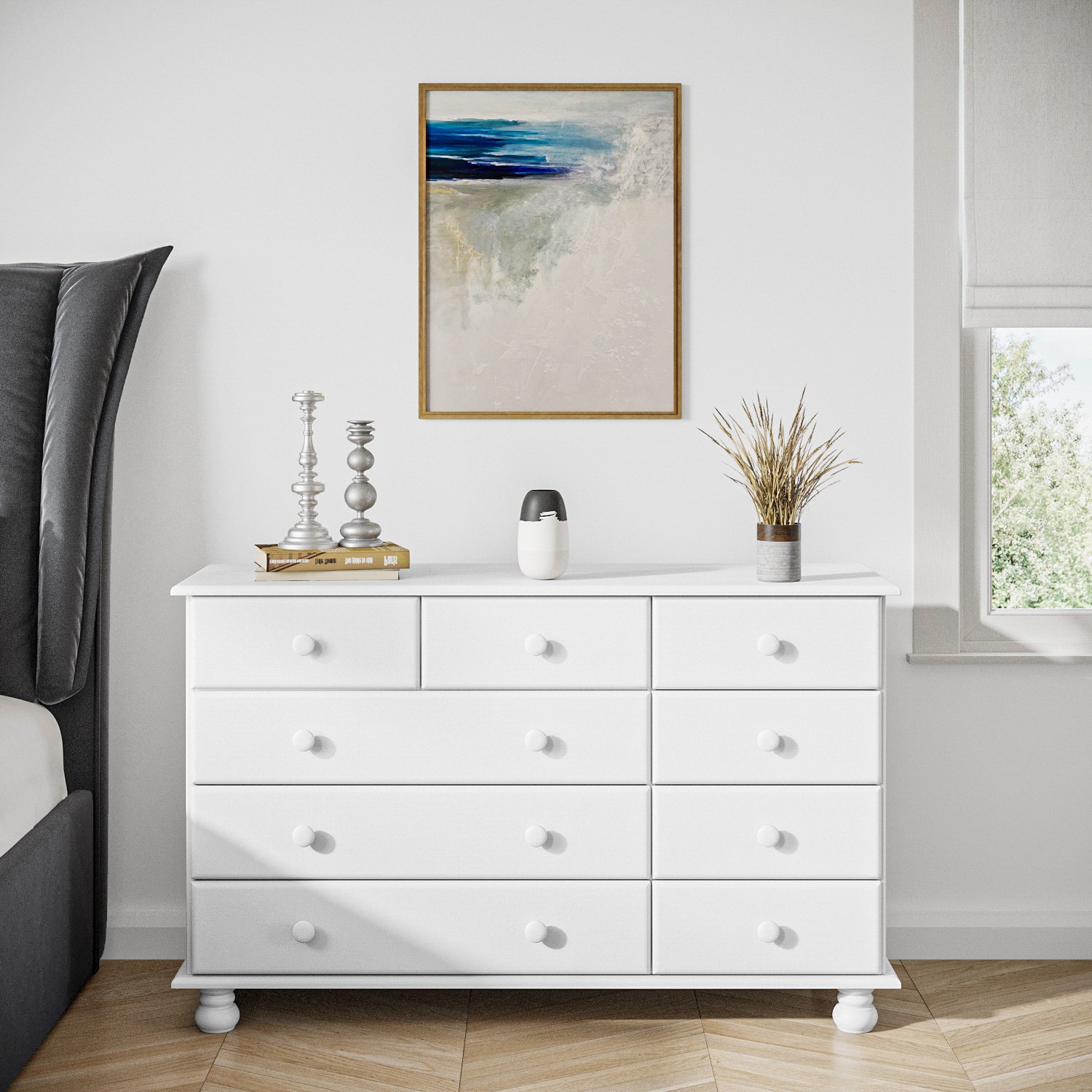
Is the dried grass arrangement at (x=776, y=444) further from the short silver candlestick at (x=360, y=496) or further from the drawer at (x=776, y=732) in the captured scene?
the short silver candlestick at (x=360, y=496)

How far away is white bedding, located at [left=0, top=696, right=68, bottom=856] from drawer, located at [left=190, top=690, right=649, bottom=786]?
1.00 feet

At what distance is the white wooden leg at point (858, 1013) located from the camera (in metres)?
2.02

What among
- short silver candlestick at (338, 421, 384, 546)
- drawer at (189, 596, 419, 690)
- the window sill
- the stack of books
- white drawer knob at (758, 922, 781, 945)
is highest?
short silver candlestick at (338, 421, 384, 546)

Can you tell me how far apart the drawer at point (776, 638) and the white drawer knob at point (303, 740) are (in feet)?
2.20

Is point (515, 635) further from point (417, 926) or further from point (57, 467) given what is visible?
point (57, 467)

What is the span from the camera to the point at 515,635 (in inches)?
76.9

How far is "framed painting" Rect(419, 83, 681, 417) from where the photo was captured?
2.29 metres

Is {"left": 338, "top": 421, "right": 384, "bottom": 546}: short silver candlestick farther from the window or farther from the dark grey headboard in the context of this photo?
the window

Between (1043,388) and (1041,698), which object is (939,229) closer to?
(1043,388)

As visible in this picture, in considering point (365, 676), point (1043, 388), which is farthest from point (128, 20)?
point (1043, 388)

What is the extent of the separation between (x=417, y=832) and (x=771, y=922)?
27.2 inches

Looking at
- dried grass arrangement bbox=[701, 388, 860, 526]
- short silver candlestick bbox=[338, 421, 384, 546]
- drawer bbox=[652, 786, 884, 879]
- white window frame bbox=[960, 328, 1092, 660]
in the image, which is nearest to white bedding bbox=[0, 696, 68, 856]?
short silver candlestick bbox=[338, 421, 384, 546]

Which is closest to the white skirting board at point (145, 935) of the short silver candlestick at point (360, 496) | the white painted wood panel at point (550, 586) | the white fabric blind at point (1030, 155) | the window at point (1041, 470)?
the white painted wood panel at point (550, 586)

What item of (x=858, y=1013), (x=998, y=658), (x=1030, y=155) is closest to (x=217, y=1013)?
(x=858, y=1013)
